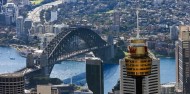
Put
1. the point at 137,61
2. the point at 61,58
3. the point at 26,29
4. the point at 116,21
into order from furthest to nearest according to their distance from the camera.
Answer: the point at 116,21, the point at 26,29, the point at 61,58, the point at 137,61

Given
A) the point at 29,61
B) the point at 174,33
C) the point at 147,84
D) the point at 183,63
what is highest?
Answer: the point at 147,84

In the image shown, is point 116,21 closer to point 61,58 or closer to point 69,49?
point 69,49

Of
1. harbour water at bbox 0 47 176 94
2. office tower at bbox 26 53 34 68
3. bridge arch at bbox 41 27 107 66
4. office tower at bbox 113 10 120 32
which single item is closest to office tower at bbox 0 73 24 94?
harbour water at bbox 0 47 176 94

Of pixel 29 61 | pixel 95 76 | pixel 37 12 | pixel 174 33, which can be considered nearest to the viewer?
pixel 95 76

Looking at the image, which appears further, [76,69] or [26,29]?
[26,29]

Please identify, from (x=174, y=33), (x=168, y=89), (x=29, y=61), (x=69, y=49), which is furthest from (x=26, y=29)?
(x=168, y=89)

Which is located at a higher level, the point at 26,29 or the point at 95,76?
the point at 95,76

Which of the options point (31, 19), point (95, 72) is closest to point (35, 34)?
point (31, 19)
